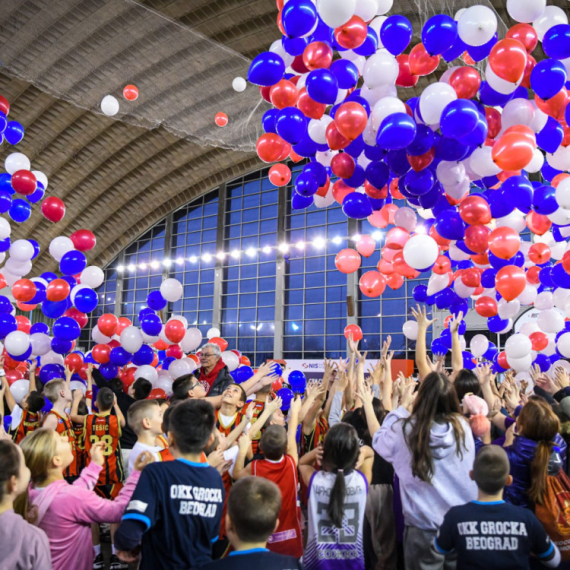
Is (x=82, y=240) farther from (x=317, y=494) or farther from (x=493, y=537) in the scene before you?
(x=493, y=537)

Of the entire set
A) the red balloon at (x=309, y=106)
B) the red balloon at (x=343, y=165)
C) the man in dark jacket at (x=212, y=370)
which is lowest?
the man in dark jacket at (x=212, y=370)

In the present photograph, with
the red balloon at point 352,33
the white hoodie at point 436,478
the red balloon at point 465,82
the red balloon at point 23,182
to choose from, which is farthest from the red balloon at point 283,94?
the red balloon at point 23,182

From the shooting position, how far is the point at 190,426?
186cm

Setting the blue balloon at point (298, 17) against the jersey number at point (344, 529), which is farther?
the blue balloon at point (298, 17)

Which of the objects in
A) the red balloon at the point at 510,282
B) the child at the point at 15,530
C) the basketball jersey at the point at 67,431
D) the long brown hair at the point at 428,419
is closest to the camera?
the child at the point at 15,530

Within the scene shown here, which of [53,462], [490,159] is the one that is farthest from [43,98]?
[53,462]

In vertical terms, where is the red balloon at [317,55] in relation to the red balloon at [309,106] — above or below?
above

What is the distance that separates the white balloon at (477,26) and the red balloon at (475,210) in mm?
1257

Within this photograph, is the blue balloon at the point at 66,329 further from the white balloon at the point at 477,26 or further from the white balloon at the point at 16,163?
the white balloon at the point at 477,26

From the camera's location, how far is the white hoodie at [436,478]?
A: 2.17 m

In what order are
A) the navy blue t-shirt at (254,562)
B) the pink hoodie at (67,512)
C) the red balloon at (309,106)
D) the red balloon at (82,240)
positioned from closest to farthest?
the navy blue t-shirt at (254,562), the pink hoodie at (67,512), the red balloon at (309,106), the red balloon at (82,240)

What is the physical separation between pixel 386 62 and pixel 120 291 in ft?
61.2

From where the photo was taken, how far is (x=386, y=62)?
4.15m

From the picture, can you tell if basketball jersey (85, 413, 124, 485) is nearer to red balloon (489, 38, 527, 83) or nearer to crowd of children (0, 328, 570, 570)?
crowd of children (0, 328, 570, 570)
